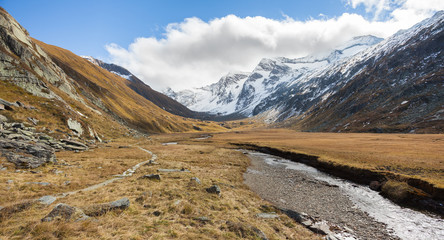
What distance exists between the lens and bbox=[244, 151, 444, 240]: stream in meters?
15.4

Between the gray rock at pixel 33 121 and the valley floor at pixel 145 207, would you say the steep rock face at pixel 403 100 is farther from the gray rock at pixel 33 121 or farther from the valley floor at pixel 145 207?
the gray rock at pixel 33 121

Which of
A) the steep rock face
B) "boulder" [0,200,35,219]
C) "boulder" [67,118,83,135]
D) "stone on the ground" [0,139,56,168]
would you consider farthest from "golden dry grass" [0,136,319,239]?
the steep rock face

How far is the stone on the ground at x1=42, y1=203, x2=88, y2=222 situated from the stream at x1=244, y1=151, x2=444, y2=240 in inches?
694

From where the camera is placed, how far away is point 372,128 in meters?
116

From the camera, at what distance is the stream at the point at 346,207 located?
15398 millimetres

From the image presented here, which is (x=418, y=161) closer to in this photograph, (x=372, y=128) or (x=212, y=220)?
(x=212, y=220)

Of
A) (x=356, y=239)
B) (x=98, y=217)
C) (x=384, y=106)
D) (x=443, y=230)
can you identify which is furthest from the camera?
(x=384, y=106)

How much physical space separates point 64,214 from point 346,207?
24490 millimetres

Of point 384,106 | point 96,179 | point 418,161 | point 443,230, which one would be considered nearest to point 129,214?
point 96,179

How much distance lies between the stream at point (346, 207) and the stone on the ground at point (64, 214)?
17615 millimetres

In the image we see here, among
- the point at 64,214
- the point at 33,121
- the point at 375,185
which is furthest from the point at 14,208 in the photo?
the point at 33,121

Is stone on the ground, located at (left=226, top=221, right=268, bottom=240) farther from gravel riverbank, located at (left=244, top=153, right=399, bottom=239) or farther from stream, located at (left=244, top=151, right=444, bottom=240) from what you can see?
gravel riverbank, located at (left=244, top=153, right=399, bottom=239)

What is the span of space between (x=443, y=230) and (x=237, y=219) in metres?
17.6

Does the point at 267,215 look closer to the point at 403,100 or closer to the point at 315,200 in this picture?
the point at 315,200
